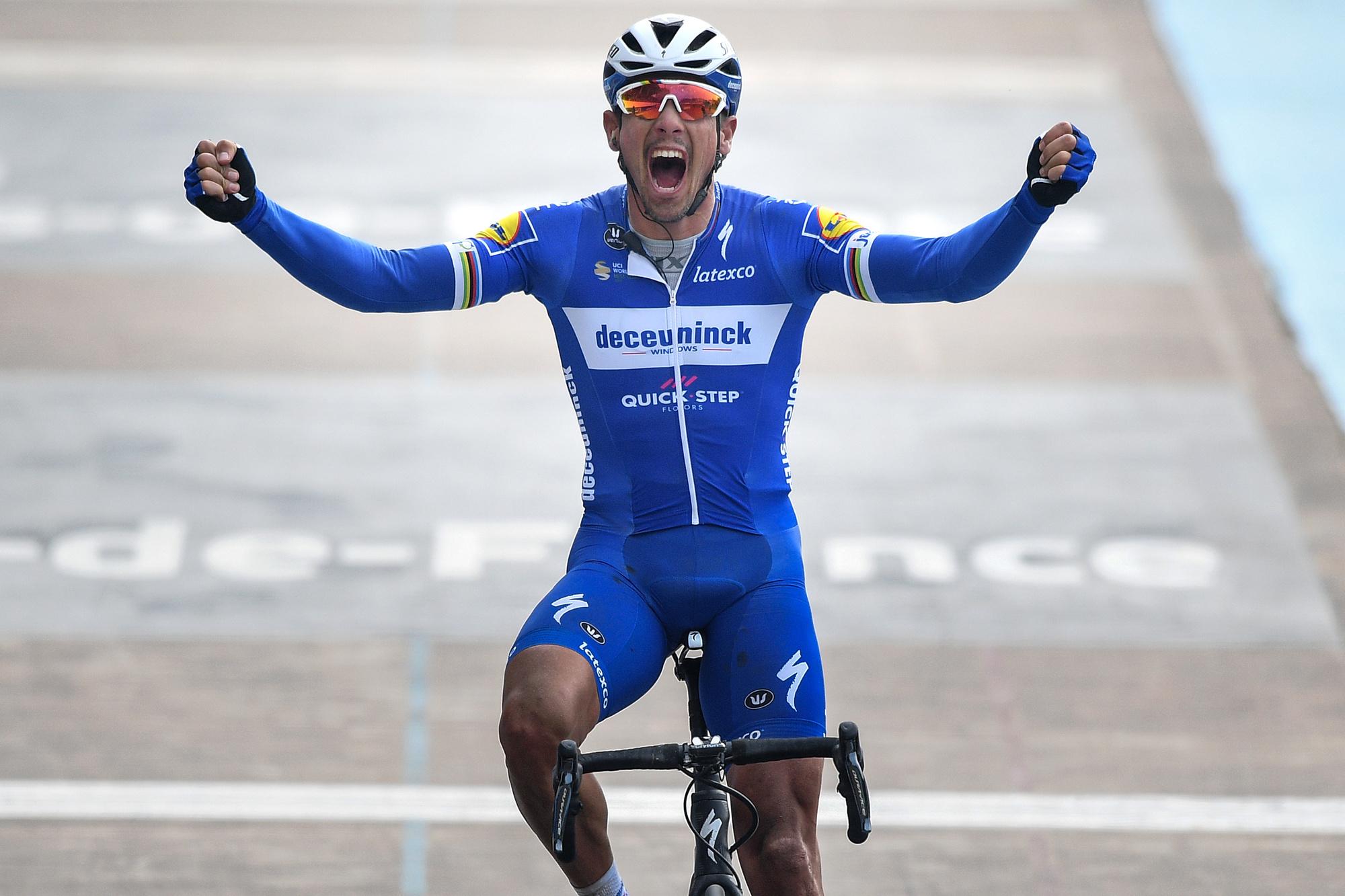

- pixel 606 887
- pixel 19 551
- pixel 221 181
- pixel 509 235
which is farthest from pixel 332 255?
pixel 19 551

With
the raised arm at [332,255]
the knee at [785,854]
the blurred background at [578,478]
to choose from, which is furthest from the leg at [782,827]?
the blurred background at [578,478]

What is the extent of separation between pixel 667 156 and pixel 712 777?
159 cm

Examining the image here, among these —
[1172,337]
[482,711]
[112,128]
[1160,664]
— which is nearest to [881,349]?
[1172,337]

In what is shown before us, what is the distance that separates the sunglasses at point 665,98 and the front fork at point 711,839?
1.68 m

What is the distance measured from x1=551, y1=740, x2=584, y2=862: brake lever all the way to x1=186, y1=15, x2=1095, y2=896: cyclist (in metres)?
0.54

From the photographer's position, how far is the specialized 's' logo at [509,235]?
179 inches

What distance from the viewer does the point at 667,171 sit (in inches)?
174

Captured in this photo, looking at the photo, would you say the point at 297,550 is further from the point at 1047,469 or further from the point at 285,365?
the point at 1047,469

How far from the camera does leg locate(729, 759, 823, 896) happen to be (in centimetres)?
402

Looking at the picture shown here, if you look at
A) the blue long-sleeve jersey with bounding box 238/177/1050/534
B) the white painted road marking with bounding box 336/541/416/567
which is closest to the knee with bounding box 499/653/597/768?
the blue long-sleeve jersey with bounding box 238/177/1050/534

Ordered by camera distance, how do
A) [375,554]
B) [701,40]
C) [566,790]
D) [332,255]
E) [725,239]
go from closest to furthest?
[566,790], [332,255], [701,40], [725,239], [375,554]

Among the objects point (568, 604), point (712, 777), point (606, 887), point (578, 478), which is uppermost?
point (578, 478)

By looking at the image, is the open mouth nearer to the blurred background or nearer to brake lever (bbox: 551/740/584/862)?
brake lever (bbox: 551/740/584/862)

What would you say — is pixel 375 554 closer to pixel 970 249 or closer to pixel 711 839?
pixel 711 839
